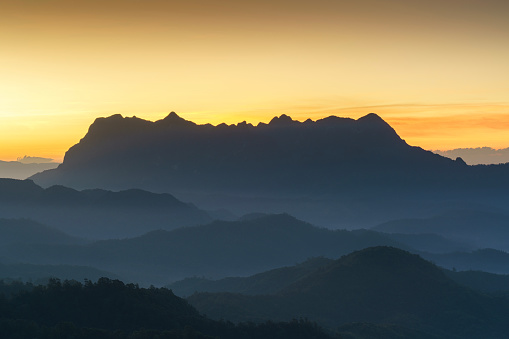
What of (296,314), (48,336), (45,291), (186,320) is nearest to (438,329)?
(296,314)

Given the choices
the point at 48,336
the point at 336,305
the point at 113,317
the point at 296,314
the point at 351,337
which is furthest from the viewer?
the point at 336,305

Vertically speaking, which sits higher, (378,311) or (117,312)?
(117,312)

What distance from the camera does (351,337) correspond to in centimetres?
15100

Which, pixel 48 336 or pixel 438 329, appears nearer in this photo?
pixel 48 336

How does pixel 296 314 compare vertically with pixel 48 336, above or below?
below

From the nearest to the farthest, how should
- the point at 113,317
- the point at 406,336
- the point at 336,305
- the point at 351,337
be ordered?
the point at 113,317 → the point at 351,337 → the point at 406,336 → the point at 336,305

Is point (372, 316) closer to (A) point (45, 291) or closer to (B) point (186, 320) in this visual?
(B) point (186, 320)

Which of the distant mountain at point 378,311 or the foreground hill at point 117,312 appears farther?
the distant mountain at point 378,311

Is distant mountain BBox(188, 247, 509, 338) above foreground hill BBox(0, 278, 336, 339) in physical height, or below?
below

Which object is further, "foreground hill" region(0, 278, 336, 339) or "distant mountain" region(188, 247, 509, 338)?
"distant mountain" region(188, 247, 509, 338)

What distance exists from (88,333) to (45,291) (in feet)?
87.4

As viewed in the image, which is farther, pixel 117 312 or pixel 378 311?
pixel 378 311

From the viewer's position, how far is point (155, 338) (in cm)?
10169

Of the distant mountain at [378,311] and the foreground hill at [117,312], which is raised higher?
the foreground hill at [117,312]
